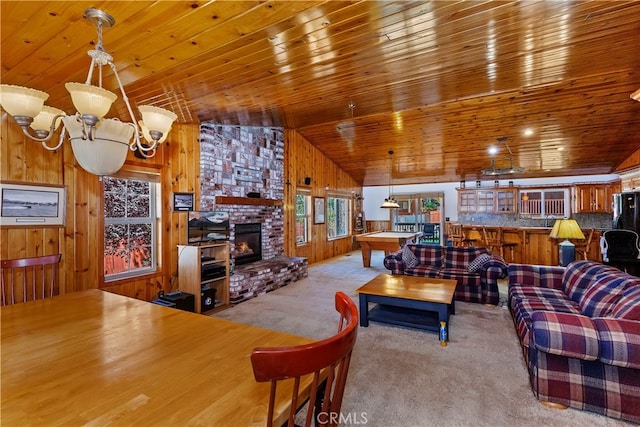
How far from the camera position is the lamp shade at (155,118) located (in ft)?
5.76

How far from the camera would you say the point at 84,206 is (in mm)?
3443

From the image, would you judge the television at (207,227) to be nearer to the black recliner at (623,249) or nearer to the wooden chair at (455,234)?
the wooden chair at (455,234)

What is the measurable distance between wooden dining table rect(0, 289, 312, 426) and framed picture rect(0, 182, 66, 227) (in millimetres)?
1591

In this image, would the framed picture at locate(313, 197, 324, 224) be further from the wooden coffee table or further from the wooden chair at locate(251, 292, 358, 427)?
the wooden chair at locate(251, 292, 358, 427)

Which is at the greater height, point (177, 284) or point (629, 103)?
point (629, 103)

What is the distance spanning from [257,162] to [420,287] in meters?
3.75

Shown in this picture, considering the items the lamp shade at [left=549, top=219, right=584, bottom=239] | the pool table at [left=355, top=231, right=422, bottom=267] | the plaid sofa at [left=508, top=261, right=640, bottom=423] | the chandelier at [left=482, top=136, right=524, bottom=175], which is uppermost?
the chandelier at [left=482, top=136, right=524, bottom=175]

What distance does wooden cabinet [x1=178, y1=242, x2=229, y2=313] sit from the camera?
4.05 m

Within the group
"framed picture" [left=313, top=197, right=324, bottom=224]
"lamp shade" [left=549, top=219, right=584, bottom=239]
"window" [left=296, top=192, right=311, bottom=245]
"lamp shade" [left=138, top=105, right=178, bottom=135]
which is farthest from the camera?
"framed picture" [left=313, top=197, right=324, bottom=224]

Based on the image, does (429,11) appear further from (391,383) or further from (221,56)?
(391,383)

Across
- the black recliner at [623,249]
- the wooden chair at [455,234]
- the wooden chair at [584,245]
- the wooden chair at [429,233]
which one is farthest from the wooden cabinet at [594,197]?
the wooden chair at [429,233]

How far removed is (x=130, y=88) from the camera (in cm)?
290

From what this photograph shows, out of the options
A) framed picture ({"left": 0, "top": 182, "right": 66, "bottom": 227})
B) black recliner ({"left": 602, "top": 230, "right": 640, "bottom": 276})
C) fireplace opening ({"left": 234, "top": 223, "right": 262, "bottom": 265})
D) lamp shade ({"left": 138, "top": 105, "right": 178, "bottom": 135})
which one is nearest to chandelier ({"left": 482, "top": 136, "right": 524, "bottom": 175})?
black recliner ({"left": 602, "top": 230, "right": 640, "bottom": 276})

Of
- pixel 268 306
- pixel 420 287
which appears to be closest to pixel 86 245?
pixel 268 306
